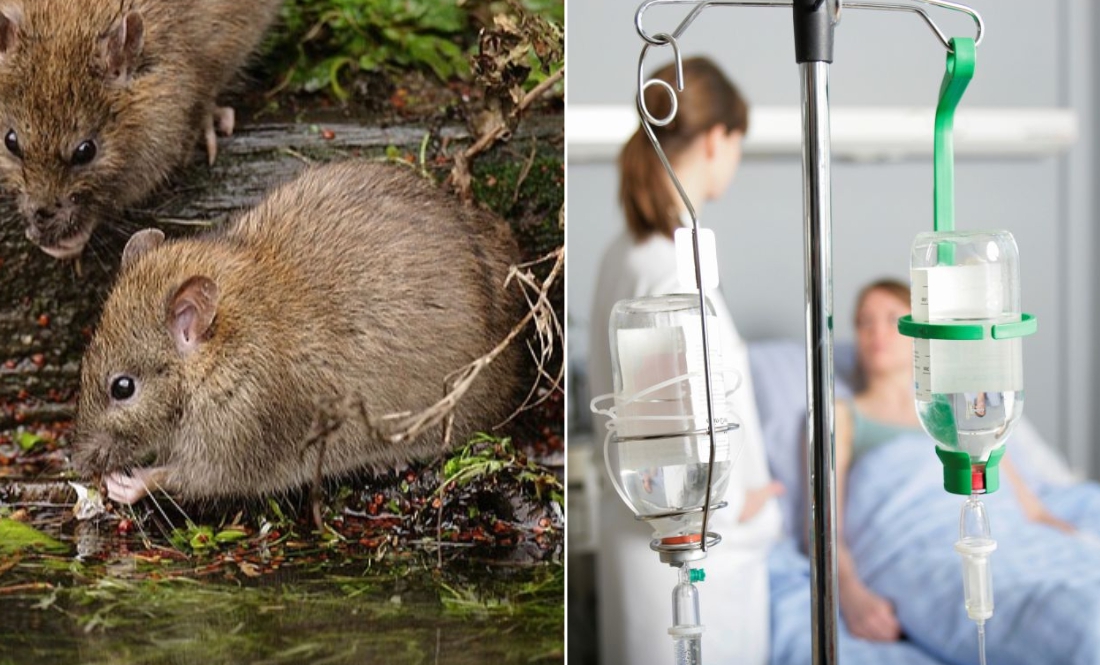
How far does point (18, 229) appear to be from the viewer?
81cm

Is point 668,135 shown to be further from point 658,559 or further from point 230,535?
point 230,535

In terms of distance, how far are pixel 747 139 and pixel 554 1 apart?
137 cm

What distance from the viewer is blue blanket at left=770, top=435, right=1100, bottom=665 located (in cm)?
151

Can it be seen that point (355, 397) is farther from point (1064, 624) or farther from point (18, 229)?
point (1064, 624)

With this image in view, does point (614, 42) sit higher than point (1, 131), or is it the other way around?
point (614, 42)

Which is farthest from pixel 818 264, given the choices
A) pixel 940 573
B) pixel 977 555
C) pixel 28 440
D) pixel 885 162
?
pixel 885 162

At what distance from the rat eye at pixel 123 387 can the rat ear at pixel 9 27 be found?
28 cm

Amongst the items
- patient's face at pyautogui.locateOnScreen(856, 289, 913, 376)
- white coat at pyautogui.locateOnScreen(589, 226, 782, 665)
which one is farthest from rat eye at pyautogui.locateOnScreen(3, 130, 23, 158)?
patient's face at pyautogui.locateOnScreen(856, 289, 913, 376)

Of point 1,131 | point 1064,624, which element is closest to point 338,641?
point 1,131

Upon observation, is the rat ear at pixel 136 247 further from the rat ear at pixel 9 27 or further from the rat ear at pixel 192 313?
the rat ear at pixel 9 27

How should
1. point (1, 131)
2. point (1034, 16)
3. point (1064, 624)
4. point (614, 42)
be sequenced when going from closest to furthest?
point (1, 131), point (1064, 624), point (614, 42), point (1034, 16)

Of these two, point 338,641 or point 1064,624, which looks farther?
point 1064,624

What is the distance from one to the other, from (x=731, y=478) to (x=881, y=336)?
2.50ft

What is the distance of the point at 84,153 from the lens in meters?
0.80
